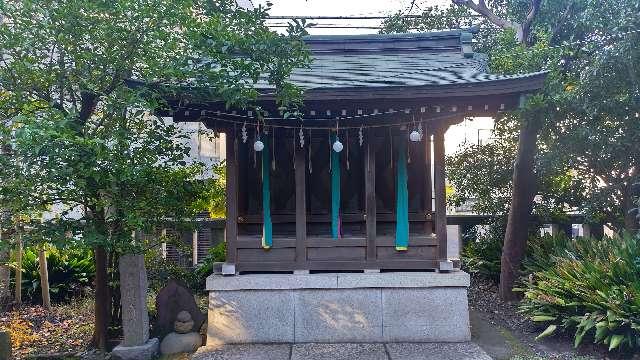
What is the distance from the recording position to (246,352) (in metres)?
6.32

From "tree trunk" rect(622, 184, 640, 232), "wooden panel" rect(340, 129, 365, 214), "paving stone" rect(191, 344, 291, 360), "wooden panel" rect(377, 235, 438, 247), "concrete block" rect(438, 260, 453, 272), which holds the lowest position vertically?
"paving stone" rect(191, 344, 291, 360)

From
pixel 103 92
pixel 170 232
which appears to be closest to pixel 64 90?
pixel 103 92

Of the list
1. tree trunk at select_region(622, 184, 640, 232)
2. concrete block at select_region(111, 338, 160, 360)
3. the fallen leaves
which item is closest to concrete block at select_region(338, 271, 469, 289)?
concrete block at select_region(111, 338, 160, 360)

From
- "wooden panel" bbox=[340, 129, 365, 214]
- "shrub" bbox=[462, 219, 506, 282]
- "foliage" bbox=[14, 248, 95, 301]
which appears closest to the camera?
"wooden panel" bbox=[340, 129, 365, 214]

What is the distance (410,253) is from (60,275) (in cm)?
672

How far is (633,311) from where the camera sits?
18.8ft

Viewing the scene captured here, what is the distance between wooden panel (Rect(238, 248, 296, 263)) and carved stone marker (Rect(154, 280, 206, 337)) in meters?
0.92

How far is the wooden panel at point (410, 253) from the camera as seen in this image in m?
6.96

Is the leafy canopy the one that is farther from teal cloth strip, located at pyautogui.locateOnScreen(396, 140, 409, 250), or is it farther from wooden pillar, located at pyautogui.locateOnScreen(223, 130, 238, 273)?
teal cloth strip, located at pyautogui.locateOnScreen(396, 140, 409, 250)

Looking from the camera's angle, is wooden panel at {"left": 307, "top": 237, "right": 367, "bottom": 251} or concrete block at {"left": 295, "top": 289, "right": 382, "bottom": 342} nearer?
concrete block at {"left": 295, "top": 289, "right": 382, "bottom": 342}

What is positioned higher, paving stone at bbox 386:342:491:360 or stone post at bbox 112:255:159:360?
stone post at bbox 112:255:159:360

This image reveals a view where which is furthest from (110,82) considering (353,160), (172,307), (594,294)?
(594,294)

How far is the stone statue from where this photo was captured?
259 inches

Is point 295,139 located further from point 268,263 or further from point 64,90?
point 64,90
